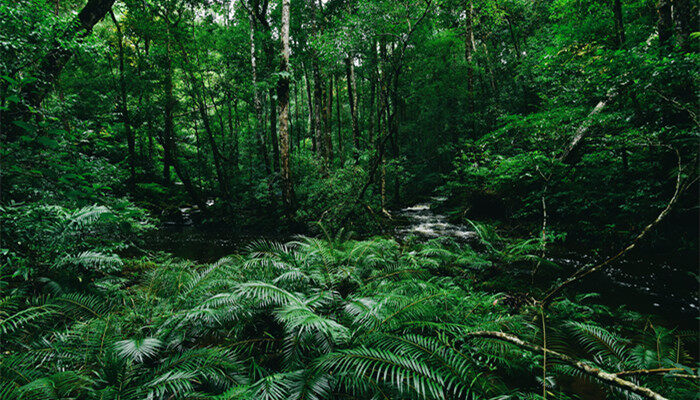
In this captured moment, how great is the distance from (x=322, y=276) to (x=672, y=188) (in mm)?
6656

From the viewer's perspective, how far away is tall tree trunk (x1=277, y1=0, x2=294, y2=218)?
782cm

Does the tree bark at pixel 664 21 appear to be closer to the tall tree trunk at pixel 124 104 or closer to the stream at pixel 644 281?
the stream at pixel 644 281

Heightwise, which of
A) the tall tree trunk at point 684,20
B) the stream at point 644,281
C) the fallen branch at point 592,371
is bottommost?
the stream at point 644,281

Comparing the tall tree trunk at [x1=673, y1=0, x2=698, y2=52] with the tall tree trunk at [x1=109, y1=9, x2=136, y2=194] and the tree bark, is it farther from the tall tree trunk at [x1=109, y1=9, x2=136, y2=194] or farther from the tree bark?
the tall tree trunk at [x1=109, y1=9, x2=136, y2=194]

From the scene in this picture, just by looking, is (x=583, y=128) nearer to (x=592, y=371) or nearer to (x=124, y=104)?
(x=592, y=371)

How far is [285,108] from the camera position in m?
8.47

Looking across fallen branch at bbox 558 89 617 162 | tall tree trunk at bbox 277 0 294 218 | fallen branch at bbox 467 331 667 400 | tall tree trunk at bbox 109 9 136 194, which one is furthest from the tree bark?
tall tree trunk at bbox 109 9 136 194

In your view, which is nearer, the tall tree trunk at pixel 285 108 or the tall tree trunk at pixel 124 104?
the tall tree trunk at pixel 285 108

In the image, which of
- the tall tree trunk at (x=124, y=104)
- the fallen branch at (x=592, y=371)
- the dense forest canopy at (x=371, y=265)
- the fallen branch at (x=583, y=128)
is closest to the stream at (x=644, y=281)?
the dense forest canopy at (x=371, y=265)

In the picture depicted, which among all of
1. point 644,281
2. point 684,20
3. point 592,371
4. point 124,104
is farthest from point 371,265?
point 124,104

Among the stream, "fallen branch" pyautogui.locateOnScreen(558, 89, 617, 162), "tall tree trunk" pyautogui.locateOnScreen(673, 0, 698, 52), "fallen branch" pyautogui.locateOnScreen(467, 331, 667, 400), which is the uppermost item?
"tall tree trunk" pyautogui.locateOnScreen(673, 0, 698, 52)

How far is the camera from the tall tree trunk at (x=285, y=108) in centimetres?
782

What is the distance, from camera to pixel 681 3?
4660 mm

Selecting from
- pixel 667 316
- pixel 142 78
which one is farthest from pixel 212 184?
pixel 667 316
